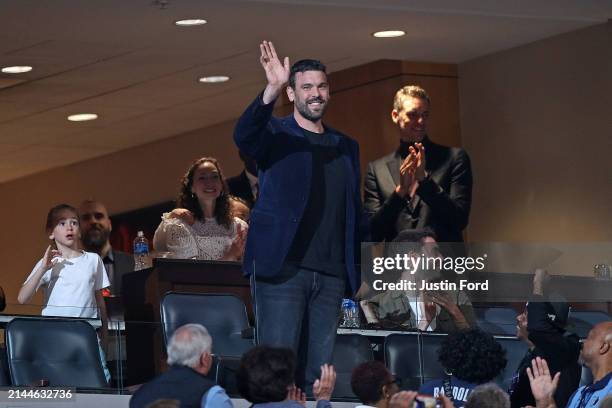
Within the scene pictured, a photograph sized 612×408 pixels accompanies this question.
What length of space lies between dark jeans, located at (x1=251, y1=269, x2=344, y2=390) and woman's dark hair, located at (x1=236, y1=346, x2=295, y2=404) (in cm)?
34

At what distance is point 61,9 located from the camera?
968cm

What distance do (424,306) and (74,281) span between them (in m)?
1.89

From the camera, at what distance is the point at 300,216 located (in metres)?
5.72

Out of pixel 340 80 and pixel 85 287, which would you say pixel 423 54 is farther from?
pixel 85 287

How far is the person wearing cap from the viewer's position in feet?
22.5

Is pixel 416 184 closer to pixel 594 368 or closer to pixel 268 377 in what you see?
pixel 594 368

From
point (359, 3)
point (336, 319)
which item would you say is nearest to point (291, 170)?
point (336, 319)

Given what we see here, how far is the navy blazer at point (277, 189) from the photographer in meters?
5.69

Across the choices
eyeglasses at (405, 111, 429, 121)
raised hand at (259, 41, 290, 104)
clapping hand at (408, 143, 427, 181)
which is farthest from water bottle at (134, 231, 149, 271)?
raised hand at (259, 41, 290, 104)

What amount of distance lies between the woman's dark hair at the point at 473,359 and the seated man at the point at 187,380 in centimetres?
105

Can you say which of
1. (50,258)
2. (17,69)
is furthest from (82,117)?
(50,258)

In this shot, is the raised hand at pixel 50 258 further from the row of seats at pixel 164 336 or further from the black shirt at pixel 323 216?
the black shirt at pixel 323 216

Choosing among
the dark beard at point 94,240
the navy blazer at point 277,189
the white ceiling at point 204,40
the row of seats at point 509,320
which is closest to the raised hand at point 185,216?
the dark beard at point 94,240

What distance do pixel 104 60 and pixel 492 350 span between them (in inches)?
236
